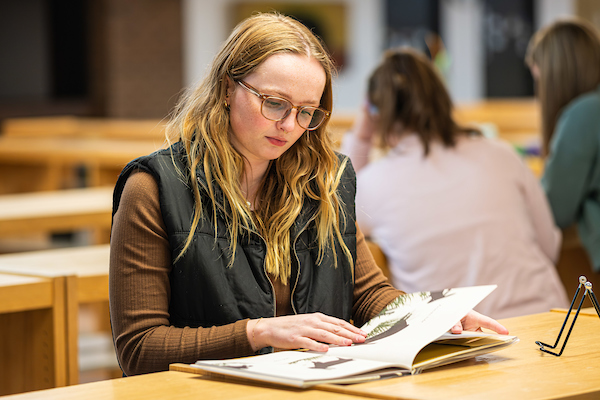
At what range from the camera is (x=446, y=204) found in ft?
7.67

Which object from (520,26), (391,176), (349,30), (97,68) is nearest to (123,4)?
(97,68)

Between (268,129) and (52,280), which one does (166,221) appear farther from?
(52,280)

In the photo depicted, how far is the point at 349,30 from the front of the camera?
11.9m

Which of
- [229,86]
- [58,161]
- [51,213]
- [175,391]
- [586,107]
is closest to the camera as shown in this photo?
[175,391]

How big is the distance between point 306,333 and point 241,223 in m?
0.30

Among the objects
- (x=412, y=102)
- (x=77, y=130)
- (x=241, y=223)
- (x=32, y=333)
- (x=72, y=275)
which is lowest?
(x=77, y=130)

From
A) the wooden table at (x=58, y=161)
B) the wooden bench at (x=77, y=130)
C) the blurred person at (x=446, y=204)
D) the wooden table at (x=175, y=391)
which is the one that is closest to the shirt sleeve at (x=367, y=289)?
the wooden table at (x=175, y=391)

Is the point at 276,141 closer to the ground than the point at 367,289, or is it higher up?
higher up

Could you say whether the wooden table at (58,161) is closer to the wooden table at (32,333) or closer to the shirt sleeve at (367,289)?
the wooden table at (32,333)

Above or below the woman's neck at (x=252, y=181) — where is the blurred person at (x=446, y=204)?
below

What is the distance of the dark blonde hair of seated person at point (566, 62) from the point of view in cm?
288

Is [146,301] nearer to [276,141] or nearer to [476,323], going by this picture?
[276,141]

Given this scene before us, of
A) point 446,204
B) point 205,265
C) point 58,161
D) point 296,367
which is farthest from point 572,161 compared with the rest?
point 58,161

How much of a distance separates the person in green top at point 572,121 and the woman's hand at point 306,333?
168cm
